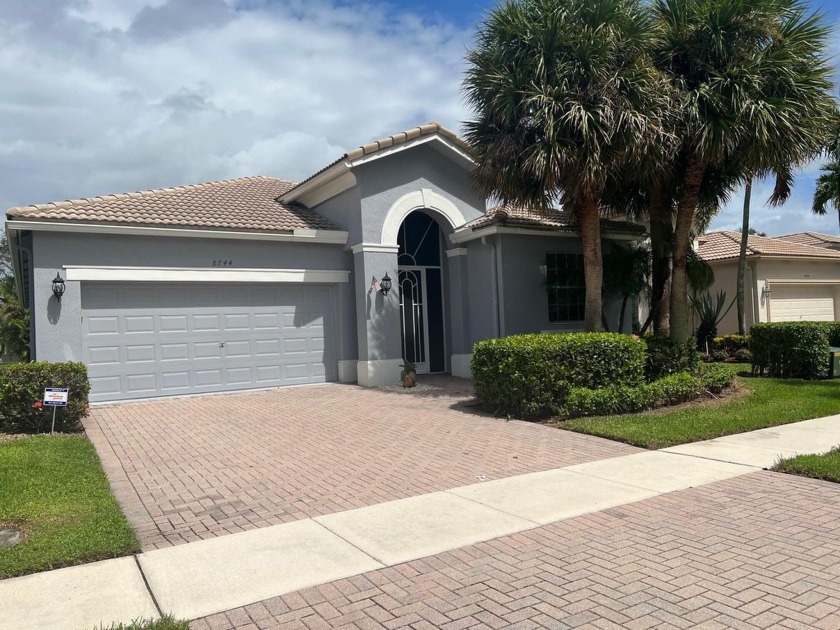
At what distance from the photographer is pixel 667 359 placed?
1267cm

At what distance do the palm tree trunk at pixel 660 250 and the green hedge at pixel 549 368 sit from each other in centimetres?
327

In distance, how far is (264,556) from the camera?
5.03m

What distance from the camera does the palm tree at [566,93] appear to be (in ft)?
37.9

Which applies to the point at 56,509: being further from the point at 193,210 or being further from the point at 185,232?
the point at 193,210

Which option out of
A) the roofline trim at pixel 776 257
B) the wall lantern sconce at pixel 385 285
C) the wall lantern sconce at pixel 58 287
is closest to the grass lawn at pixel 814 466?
the wall lantern sconce at pixel 385 285

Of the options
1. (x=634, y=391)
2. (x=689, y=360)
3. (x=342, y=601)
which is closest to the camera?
(x=342, y=601)

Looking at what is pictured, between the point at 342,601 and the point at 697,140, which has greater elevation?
→ the point at 697,140

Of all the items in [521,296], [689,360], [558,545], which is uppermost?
[521,296]

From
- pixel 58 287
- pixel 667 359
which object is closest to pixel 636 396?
pixel 667 359

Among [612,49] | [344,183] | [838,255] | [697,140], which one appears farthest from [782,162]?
[838,255]

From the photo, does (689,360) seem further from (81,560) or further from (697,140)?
(81,560)

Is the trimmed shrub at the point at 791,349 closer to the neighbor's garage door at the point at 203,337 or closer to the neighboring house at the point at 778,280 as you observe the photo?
the neighboring house at the point at 778,280

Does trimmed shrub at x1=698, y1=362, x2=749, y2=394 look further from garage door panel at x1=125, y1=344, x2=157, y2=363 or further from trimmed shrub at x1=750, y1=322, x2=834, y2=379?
garage door panel at x1=125, y1=344, x2=157, y2=363

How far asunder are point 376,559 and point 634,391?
7.10m
